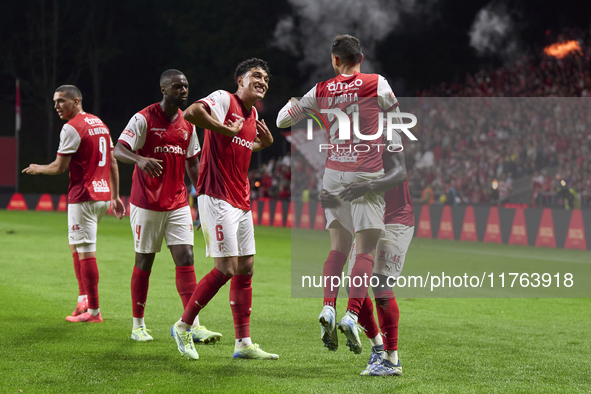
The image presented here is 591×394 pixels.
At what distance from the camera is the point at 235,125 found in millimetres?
5785

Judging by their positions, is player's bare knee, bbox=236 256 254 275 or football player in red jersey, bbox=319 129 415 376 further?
player's bare knee, bbox=236 256 254 275

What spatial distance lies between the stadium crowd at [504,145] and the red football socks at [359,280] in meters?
12.1

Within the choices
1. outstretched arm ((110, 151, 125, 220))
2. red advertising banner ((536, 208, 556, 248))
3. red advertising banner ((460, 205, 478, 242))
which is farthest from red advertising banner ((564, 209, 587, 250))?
outstretched arm ((110, 151, 125, 220))

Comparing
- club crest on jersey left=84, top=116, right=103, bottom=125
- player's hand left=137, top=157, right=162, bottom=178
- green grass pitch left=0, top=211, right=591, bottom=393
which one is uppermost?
club crest on jersey left=84, top=116, right=103, bottom=125

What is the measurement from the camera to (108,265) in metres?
12.6

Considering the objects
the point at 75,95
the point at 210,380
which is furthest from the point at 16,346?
the point at 75,95

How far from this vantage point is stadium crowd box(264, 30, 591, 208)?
21656 millimetres

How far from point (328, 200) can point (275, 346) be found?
1721mm

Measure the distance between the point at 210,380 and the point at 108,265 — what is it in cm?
792

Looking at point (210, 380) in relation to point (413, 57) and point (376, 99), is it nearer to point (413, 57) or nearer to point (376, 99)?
point (376, 99)

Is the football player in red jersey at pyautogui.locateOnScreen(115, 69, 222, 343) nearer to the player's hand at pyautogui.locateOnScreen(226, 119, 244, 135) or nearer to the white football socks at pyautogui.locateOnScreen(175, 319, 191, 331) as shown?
the white football socks at pyautogui.locateOnScreen(175, 319, 191, 331)

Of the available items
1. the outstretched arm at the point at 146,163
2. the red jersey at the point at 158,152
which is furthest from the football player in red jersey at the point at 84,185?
the outstretched arm at the point at 146,163

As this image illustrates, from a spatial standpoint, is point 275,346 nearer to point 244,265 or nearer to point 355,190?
point 244,265

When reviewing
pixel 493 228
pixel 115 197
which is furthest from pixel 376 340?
pixel 493 228
